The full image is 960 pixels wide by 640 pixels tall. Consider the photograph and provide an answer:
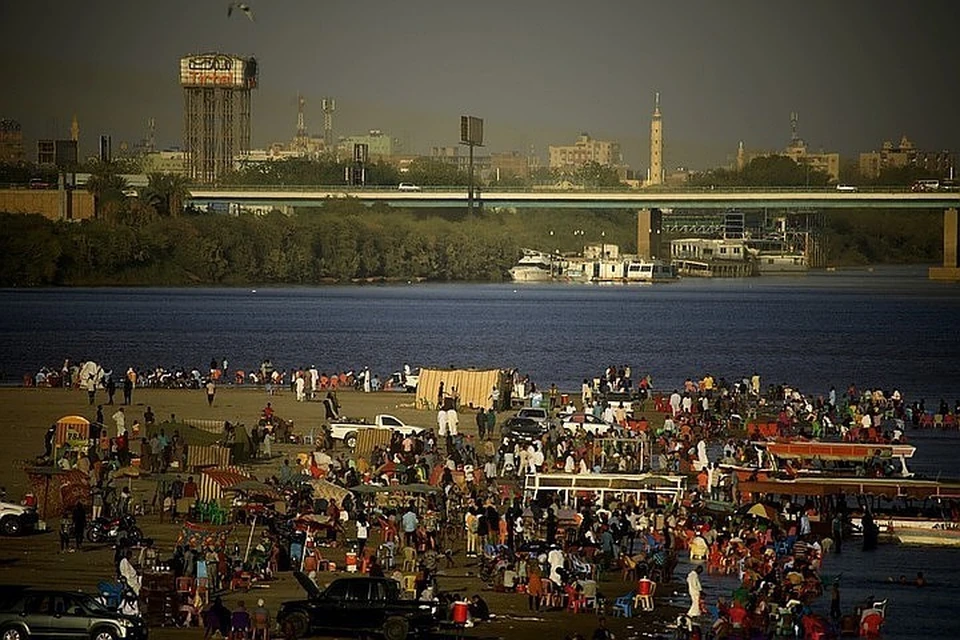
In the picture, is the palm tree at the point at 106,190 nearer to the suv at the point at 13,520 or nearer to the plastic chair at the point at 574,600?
the suv at the point at 13,520

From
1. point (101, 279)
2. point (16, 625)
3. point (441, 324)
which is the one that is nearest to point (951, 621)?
point (16, 625)

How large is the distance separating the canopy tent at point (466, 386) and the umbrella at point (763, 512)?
20.1 m

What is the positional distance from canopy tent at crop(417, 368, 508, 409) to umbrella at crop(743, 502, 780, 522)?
792 inches

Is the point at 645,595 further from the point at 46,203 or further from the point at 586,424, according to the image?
the point at 46,203

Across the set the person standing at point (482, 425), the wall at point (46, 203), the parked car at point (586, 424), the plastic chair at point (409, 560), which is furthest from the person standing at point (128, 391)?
the wall at point (46, 203)

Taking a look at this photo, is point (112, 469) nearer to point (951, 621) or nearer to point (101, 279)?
point (951, 621)

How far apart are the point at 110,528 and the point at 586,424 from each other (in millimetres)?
18052

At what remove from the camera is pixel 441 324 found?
129 meters

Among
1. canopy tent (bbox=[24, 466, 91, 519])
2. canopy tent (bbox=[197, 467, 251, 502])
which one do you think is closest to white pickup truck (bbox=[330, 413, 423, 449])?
canopy tent (bbox=[197, 467, 251, 502])

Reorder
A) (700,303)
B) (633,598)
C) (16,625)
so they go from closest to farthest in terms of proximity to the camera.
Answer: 1. (16,625)
2. (633,598)
3. (700,303)

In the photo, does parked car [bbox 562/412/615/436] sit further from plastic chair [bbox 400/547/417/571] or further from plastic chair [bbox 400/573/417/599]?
plastic chair [bbox 400/573/417/599]

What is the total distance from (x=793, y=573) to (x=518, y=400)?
27360 mm

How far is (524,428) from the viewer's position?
48031 millimetres

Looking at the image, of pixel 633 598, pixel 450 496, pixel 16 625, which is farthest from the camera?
pixel 450 496
